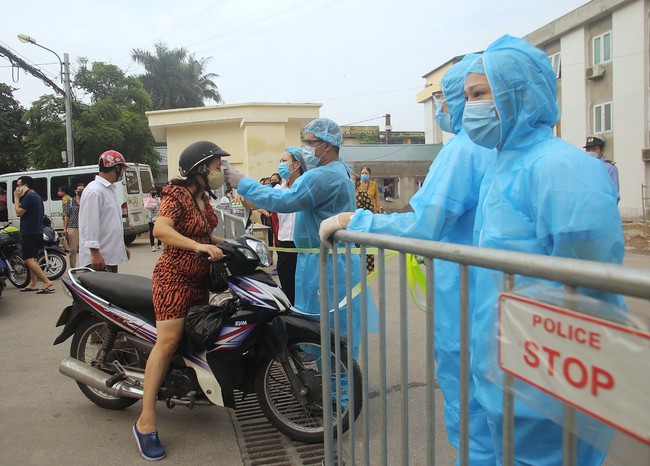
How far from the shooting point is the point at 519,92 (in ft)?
5.80

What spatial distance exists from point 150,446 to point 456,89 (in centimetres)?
251

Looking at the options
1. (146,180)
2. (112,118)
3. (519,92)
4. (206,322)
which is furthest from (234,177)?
(112,118)

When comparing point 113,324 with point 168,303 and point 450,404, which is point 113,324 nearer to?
point 168,303

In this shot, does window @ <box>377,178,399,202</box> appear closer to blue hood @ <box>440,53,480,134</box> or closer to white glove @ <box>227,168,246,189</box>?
white glove @ <box>227,168,246,189</box>

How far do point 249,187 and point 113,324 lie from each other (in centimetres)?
123

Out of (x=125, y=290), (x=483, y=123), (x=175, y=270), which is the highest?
(x=483, y=123)

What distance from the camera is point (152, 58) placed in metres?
40.9

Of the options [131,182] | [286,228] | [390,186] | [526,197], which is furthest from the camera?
[390,186]

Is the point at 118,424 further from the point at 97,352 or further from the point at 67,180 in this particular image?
the point at 67,180

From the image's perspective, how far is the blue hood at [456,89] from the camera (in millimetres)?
2320

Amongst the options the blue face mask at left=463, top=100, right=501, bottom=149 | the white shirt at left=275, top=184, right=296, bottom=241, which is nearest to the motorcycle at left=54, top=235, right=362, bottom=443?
the blue face mask at left=463, top=100, right=501, bottom=149

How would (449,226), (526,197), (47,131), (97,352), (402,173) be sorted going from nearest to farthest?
(526,197) < (449,226) < (97,352) < (47,131) < (402,173)

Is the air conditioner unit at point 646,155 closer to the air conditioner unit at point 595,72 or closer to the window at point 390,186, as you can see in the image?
the air conditioner unit at point 595,72

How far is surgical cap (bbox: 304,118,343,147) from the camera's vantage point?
3584 millimetres
